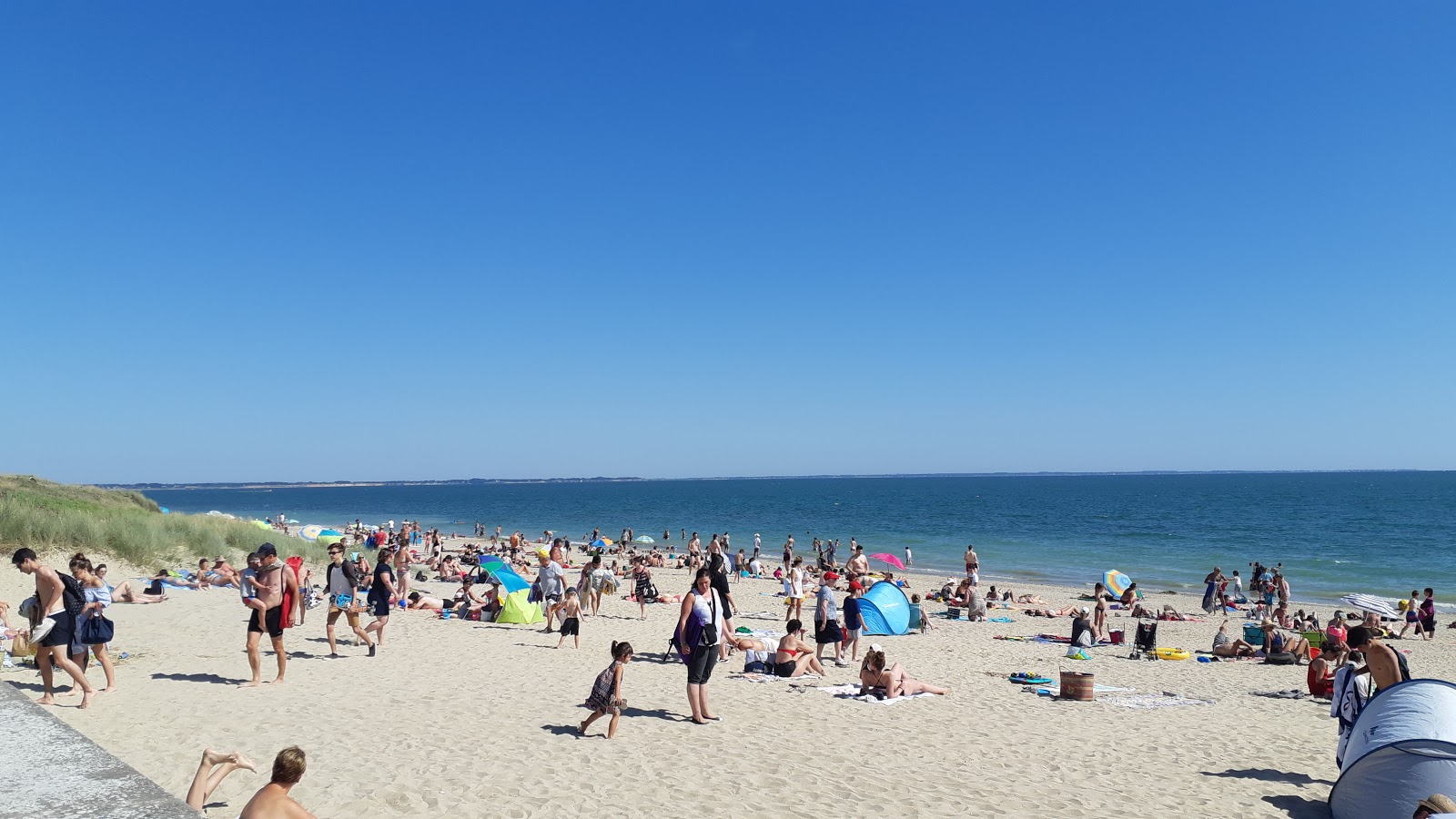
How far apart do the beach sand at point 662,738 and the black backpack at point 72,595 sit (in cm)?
88

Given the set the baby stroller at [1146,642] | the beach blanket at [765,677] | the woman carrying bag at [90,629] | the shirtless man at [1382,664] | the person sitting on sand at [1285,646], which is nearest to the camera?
Answer: the shirtless man at [1382,664]

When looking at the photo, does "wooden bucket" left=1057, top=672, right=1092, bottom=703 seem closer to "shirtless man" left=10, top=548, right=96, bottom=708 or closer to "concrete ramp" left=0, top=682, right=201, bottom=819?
"concrete ramp" left=0, top=682, right=201, bottom=819

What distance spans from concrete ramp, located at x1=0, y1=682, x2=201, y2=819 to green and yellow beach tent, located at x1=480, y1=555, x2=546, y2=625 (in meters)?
12.2

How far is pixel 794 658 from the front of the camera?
36.6 ft

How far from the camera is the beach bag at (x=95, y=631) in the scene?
755 cm

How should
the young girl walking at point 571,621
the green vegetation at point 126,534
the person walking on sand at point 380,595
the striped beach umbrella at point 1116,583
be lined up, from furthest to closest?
the striped beach umbrella at point 1116,583, the green vegetation at point 126,534, the young girl walking at point 571,621, the person walking on sand at point 380,595

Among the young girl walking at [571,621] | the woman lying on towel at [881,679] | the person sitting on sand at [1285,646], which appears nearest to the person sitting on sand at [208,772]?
the woman lying on towel at [881,679]

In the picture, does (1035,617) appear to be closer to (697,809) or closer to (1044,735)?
(1044,735)

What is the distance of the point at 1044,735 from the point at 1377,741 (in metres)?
3.16

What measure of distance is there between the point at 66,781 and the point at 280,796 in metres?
1.68

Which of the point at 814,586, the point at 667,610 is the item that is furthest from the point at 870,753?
the point at 814,586

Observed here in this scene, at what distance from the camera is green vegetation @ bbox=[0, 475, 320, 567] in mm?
17922

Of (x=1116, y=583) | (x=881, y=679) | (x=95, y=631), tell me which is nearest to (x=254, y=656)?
(x=95, y=631)

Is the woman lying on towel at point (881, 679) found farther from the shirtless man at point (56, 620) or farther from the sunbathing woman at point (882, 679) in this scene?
the shirtless man at point (56, 620)
